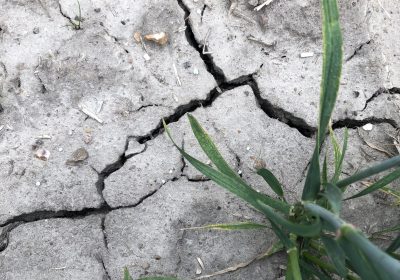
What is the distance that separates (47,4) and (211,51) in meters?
0.71

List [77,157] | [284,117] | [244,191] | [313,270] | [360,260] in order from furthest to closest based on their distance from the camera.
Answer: [284,117] → [77,157] → [313,270] → [244,191] → [360,260]

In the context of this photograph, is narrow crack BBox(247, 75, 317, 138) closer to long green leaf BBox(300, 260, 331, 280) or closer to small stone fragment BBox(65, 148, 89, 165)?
long green leaf BBox(300, 260, 331, 280)

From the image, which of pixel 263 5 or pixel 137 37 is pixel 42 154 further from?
pixel 263 5

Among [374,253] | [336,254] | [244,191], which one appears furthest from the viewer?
[244,191]

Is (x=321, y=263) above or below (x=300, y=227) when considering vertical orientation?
below

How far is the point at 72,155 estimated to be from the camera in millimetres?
2041

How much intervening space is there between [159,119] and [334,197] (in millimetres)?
906

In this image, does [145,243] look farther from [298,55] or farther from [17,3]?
[17,3]

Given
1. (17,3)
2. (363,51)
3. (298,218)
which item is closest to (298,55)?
(363,51)

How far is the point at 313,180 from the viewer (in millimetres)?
1592

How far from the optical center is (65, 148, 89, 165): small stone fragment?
2.03m

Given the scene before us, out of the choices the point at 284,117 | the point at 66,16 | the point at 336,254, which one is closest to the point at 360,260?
the point at 336,254

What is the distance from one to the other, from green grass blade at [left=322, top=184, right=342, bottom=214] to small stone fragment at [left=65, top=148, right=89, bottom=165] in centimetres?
96

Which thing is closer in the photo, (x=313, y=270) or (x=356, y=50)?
(x=313, y=270)
